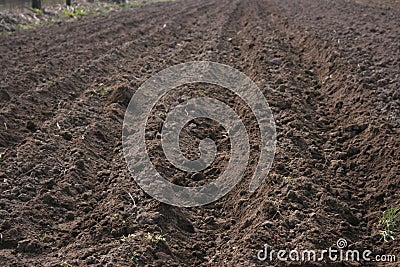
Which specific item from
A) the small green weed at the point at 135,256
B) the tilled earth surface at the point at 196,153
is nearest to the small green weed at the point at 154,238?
the tilled earth surface at the point at 196,153

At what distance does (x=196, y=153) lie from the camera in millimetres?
6879

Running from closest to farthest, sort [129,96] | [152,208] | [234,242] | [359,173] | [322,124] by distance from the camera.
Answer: [234,242], [152,208], [359,173], [322,124], [129,96]

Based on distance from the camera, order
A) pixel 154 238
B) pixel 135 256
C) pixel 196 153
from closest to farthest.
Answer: pixel 135 256, pixel 154 238, pixel 196 153

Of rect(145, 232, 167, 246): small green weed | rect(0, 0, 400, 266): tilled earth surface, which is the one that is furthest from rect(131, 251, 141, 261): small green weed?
rect(145, 232, 167, 246): small green weed

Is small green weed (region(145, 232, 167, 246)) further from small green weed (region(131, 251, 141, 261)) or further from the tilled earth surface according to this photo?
small green weed (region(131, 251, 141, 261))

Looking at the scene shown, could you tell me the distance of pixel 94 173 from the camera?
6332mm

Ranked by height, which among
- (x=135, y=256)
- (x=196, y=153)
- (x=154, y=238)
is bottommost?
(x=135, y=256)

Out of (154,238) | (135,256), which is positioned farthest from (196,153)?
(135,256)

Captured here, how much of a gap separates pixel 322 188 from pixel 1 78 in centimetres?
643

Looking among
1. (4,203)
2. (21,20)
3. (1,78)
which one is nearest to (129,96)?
(1,78)

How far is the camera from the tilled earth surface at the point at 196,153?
192 inches

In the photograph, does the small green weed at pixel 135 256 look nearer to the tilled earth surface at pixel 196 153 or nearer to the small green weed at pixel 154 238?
the tilled earth surface at pixel 196 153

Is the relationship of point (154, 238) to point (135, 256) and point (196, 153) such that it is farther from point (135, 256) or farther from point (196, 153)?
point (196, 153)

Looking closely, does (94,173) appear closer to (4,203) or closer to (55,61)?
(4,203)
